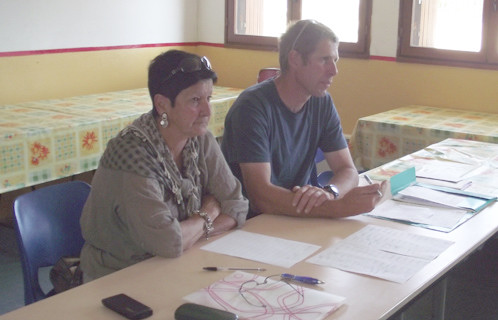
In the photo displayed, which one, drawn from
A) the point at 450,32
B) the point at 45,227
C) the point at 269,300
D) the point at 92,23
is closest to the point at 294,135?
the point at 45,227

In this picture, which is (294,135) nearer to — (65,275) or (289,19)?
(65,275)

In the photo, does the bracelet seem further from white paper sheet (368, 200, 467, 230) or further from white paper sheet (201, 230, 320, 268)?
white paper sheet (368, 200, 467, 230)

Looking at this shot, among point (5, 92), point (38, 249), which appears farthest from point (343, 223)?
point (5, 92)

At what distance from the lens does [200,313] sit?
130 centimetres

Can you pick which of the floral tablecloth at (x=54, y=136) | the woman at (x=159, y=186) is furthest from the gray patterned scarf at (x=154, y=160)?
the floral tablecloth at (x=54, y=136)

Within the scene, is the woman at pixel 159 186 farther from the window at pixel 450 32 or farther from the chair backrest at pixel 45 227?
the window at pixel 450 32

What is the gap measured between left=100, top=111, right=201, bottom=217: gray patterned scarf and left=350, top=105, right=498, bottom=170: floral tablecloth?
2082 mm

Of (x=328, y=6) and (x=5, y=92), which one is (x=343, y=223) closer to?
(x=5, y=92)

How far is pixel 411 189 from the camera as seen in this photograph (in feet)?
7.72

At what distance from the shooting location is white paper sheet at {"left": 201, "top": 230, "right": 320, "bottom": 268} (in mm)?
1676

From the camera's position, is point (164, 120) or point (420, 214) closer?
point (164, 120)

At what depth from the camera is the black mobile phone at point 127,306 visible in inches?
52.5

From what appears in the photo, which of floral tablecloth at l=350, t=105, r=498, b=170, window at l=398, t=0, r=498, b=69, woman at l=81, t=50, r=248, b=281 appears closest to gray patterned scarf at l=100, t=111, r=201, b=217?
woman at l=81, t=50, r=248, b=281

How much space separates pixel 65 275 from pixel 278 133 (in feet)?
3.00
